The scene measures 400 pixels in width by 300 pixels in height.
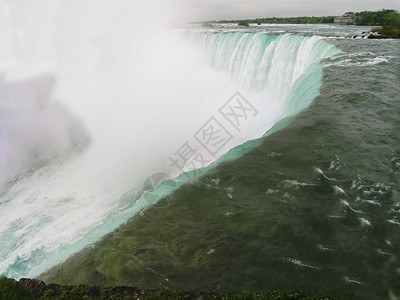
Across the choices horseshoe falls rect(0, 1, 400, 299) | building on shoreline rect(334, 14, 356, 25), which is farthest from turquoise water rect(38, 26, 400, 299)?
building on shoreline rect(334, 14, 356, 25)

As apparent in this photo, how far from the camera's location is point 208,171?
7832mm

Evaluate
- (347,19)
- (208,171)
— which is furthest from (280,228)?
(347,19)

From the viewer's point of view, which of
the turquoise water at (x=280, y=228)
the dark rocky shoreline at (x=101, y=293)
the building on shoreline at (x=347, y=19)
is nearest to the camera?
the dark rocky shoreline at (x=101, y=293)

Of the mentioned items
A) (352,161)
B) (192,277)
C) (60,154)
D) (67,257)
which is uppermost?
(352,161)

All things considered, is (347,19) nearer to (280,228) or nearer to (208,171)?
(208,171)

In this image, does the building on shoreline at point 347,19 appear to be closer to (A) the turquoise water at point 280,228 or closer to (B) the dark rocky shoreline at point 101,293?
(A) the turquoise water at point 280,228

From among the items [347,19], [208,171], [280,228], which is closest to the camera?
[280,228]

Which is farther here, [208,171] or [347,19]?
[347,19]

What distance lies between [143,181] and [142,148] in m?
3.39

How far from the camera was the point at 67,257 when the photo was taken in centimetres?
581

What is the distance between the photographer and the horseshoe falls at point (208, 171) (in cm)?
504

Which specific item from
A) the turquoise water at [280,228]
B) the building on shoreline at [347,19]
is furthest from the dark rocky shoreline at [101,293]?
the building on shoreline at [347,19]

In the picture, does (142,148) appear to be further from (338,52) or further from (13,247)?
(338,52)

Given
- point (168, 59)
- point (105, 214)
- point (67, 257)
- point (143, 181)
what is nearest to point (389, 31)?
point (168, 59)
